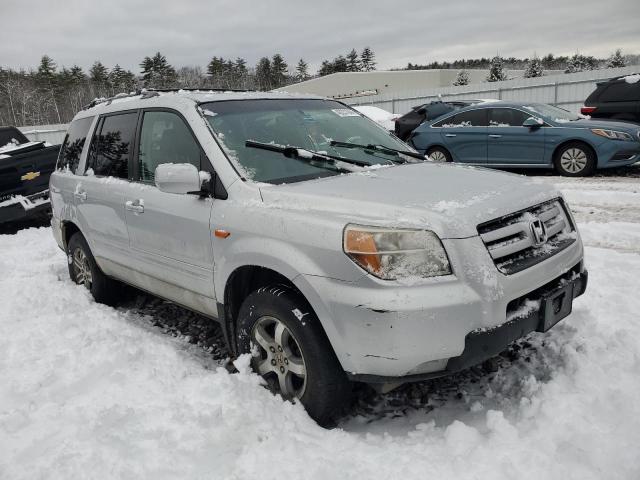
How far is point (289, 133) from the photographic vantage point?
355 centimetres

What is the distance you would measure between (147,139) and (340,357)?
2.38 meters

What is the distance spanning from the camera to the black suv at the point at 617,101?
10672mm

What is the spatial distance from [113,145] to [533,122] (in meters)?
8.33

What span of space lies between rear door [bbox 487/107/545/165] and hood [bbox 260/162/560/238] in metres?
7.59

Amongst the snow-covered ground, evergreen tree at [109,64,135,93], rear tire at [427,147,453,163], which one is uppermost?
evergreen tree at [109,64,135,93]

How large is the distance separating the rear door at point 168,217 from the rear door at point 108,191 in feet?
0.51

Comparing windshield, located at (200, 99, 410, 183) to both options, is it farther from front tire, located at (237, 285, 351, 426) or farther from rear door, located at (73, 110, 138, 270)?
rear door, located at (73, 110, 138, 270)

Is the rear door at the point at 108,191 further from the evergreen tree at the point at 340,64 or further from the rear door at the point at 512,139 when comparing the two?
the evergreen tree at the point at 340,64

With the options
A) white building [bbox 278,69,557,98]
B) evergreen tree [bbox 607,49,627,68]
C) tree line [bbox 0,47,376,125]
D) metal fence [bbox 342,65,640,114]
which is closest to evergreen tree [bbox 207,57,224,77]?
tree line [bbox 0,47,376,125]

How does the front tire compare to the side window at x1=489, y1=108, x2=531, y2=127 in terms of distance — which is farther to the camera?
the side window at x1=489, y1=108, x2=531, y2=127

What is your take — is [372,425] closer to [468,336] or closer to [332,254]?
[468,336]

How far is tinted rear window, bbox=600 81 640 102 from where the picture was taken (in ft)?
35.1

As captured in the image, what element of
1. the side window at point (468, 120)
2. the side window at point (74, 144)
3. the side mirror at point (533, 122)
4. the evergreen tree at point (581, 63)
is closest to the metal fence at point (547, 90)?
the side window at point (468, 120)

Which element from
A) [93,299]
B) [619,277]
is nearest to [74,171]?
[93,299]
